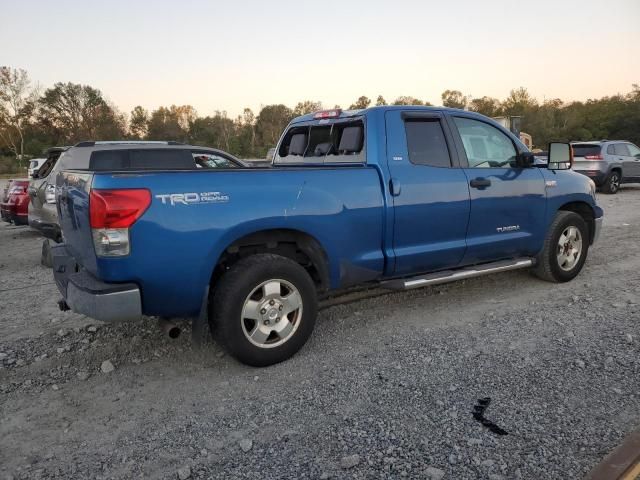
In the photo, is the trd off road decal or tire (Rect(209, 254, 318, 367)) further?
tire (Rect(209, 254, 318, 367))

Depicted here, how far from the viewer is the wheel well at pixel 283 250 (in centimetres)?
362

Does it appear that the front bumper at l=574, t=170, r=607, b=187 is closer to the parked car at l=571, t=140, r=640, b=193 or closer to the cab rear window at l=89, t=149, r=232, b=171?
the parked car at l=571, t=140, r=640, b=193

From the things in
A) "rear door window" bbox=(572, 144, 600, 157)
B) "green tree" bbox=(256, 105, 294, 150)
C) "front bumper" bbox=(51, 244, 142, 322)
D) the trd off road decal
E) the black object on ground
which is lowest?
the black object on ground

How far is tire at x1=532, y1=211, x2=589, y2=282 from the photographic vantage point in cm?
539

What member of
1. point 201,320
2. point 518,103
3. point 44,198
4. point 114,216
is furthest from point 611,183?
point 518,103

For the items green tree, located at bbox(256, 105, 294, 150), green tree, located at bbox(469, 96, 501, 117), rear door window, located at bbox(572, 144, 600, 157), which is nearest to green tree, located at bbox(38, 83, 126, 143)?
green tree, located at bbox(256, 105, 294, 150)

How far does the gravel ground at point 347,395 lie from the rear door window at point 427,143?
1468 millimetres

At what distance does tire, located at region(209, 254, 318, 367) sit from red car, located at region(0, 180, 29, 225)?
25.1 feet

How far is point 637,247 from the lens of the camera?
7.39 m

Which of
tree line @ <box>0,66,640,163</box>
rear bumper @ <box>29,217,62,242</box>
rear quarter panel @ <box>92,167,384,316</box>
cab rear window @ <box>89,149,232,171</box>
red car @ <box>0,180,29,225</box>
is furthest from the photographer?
tree line @ <box>0,66,640,163</box>

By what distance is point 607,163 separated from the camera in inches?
585

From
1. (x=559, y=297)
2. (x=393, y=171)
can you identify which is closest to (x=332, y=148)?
(x=393, y=171)

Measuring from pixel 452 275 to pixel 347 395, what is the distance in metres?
1.79

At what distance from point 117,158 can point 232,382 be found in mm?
5802
